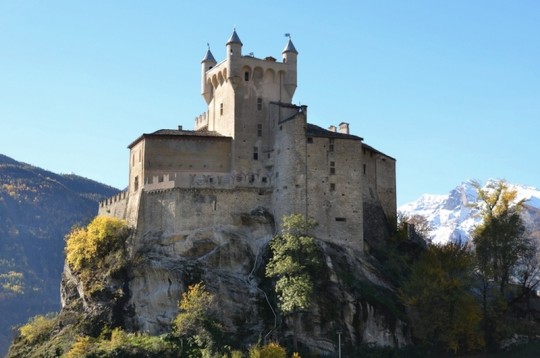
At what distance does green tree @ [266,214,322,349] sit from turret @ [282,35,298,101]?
1550 cm

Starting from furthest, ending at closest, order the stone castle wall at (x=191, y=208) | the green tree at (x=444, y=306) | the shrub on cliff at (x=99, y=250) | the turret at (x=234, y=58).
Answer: the turret at (x=234, y=58) < the shrub on cliff at (x=99, y=250) < the stone castle wall at (x=191, y=208) < the green tree at (x=444, y=306)

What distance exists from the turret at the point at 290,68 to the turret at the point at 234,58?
4.97 metres

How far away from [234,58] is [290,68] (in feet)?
19.3

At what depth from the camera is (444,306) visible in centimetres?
6938

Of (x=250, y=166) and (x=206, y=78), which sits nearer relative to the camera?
(x=250, y=166)

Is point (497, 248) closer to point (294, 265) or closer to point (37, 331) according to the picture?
point (294, 265)

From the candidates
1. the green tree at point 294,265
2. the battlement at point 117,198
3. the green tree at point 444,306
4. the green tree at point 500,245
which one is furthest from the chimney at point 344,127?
the battlement at point 117,198

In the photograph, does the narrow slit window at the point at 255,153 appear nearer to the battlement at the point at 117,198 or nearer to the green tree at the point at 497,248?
the battlement at the point at 117,198

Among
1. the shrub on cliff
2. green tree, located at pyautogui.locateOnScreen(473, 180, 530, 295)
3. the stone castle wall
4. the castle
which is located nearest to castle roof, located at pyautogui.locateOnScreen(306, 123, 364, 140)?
the castle

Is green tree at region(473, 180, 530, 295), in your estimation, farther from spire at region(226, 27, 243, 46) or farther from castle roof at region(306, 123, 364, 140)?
spire at region(226, 27, 243, 46)

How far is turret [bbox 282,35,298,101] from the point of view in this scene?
8075 centimetres

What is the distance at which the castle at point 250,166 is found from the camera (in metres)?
73.4

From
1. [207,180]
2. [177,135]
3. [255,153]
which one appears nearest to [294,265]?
[207,180]

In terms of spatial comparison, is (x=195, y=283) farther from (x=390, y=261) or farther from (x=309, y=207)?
(x=390, y=261)
